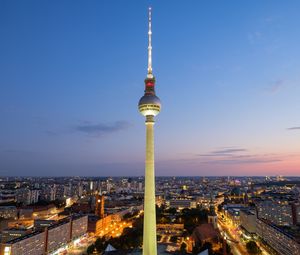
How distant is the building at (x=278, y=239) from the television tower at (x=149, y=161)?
1876cm

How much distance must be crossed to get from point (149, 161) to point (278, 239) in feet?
79.4

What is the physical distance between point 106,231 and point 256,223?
2804 centimetres

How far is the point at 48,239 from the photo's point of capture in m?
39.9

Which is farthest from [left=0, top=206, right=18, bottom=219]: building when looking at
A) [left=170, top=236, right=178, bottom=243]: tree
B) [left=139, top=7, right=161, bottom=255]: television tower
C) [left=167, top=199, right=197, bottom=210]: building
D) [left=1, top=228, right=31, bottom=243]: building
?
[left=139, top=7, right=161, bottom=255]: television tower

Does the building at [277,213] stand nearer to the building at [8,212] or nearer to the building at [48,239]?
the building at [48,239]

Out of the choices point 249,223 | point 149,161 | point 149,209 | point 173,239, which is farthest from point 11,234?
point 249,223

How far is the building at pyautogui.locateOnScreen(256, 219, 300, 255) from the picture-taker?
33.6 metres

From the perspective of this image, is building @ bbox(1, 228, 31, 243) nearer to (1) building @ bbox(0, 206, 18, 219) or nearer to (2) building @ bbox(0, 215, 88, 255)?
(2) building @ bbox(0, 215, 88, 255)

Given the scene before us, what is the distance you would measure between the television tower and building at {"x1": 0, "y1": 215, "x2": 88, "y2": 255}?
17784 mm

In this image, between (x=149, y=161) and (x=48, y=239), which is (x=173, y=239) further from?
(x=149, y=161)

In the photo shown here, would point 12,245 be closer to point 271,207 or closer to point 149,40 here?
point 149,40

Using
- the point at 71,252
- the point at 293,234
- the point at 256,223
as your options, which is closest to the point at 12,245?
the point at 71,252

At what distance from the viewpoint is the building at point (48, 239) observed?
1298 inches

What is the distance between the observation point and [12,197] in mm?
99062
